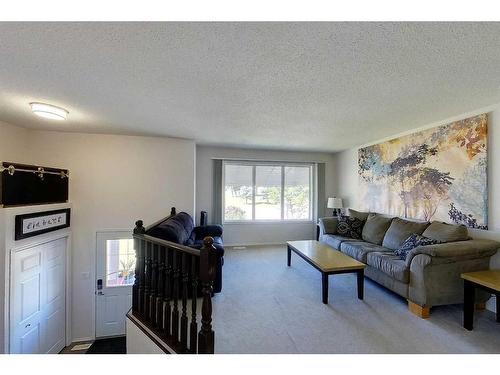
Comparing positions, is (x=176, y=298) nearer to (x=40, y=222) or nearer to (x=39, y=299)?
(x=40, y=222)

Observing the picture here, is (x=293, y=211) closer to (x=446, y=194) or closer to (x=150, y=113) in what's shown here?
(x=446, y=194)

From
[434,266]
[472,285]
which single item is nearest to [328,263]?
[434,266]

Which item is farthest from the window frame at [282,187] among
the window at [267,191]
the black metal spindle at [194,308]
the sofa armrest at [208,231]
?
the black metal spindle at [194,308]

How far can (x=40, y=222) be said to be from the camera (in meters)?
2.94

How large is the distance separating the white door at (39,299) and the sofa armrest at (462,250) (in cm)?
465

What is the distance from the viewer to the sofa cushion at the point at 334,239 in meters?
3.97

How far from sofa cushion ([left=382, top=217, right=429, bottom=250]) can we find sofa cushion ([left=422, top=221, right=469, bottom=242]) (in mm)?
181

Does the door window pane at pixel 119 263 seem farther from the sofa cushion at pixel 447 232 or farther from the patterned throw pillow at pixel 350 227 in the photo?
the sofa cushion at pixel 447 232

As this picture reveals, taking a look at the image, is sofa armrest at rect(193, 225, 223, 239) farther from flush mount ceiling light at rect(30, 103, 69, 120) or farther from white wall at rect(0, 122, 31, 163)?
white wall at rect(0, 122, 31, 163)

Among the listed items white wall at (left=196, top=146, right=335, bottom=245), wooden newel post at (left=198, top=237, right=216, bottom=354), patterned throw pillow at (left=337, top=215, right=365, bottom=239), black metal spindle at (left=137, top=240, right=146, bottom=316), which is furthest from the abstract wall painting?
black metal spindle at (left=137, top=240, right=146, bottom=316)

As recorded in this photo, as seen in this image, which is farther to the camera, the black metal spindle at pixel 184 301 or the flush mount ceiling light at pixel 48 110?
the flush mount ceiling light at pixel 48 110

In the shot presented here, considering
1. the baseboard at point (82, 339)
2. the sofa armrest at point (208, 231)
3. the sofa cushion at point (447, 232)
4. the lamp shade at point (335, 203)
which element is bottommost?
the baseboard at point (82, 339)

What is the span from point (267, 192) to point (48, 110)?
4.35 meters
